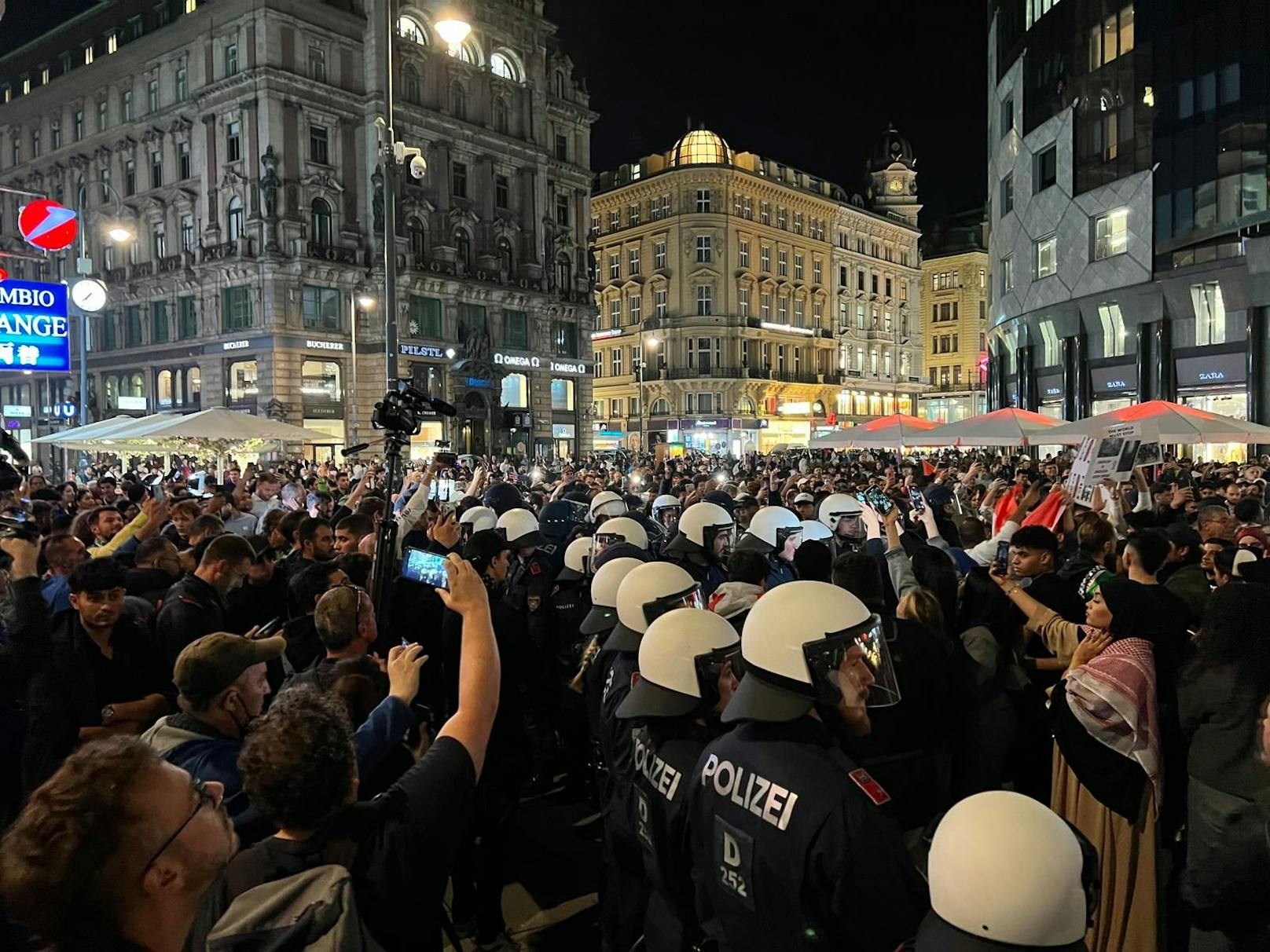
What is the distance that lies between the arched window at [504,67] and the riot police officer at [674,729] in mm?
53047

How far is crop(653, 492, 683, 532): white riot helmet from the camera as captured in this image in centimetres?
1070

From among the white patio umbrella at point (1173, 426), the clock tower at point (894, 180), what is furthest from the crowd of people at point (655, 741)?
the clock tower at point (894, 180)

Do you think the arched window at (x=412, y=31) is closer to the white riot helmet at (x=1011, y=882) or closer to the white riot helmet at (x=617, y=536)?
the white riot helmet at (x=617, y=536)

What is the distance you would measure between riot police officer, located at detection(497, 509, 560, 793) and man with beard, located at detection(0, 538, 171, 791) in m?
2.20

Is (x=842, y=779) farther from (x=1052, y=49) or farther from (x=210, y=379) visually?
(x=210, y=379)

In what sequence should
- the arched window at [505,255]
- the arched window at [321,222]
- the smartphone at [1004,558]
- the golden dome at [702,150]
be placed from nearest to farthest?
the smartphone at [1004,558]
the arched window at [321,222]
the arched window at [505,255]
the golden dome at [702,150]

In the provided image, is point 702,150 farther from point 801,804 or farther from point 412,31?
point 801,804

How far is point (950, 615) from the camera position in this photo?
15.8 ft

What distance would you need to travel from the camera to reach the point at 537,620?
6.14 meters

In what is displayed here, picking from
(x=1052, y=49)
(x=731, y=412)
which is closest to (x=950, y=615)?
(x=1052, y=49)

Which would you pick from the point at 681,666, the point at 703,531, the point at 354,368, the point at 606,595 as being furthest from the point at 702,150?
the point at 681,666

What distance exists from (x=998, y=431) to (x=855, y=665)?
502 inches

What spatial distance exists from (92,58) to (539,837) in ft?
202

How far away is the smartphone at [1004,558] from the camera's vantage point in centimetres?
537
